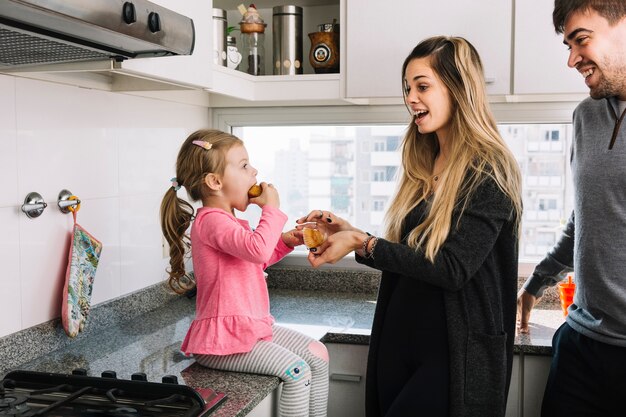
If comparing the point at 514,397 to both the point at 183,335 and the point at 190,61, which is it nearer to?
the point at 183,335

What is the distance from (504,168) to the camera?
1.68 meters

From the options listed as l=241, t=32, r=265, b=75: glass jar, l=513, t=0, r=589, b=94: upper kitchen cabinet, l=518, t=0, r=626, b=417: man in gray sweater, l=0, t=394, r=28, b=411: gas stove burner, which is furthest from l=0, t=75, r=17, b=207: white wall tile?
l=513, t=0, r=589, b=94: upper kitchen cabinet

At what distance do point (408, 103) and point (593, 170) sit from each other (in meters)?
0.44

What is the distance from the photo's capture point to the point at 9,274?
1774mm

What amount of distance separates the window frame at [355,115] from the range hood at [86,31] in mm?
1205

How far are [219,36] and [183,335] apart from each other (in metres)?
0.91

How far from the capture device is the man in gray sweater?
62.8 inches

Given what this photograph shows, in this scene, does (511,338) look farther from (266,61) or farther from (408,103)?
(266,61)

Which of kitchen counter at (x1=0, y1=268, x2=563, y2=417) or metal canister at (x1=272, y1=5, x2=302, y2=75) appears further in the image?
metal canister at (x1=272, y1=5, x2=302, y2=75)

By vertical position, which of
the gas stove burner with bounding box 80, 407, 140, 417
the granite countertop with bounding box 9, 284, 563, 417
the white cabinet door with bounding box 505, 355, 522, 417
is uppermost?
the gas stove burner with bounding box 80, 407, 140, 417

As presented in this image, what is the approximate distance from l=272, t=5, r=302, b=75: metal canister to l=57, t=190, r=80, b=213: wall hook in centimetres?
87

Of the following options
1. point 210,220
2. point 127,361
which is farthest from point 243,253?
point 127,361

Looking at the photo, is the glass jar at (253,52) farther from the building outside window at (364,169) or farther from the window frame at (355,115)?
the building outside window at (364,169)

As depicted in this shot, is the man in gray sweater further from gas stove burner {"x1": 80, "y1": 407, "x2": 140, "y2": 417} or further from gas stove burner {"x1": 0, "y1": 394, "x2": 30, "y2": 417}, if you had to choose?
gas stove burner {"x1": 0, "y1": 394, "x2": 30, "y2": 417}
